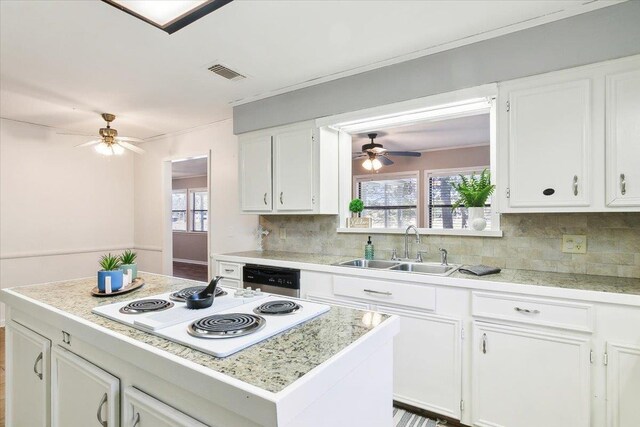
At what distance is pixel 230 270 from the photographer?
3.12 meters

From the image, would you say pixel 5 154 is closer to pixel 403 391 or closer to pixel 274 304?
pixel 274 304

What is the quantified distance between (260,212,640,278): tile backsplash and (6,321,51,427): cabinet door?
87.1 inches

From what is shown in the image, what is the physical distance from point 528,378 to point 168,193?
4601 mm

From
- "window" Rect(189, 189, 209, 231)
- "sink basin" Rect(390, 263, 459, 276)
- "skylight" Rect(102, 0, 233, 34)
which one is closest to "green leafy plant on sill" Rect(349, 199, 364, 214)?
"sink basin" Rect(390, 263, 459, 276)

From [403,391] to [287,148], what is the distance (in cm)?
215

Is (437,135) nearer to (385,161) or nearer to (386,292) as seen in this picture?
(385,161)

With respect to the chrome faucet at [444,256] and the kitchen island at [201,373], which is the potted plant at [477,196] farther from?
the kitchen island at [201,373]

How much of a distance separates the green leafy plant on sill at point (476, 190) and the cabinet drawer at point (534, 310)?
78cm

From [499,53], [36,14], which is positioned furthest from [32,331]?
[499,53]

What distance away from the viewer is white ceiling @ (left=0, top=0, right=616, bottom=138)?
1900mm

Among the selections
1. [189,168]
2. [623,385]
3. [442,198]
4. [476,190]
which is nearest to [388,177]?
[442,198]

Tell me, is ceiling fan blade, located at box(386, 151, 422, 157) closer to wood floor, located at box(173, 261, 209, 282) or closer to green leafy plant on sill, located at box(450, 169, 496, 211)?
green leafy plant on sill, located at box(450, 169, 496, 211)

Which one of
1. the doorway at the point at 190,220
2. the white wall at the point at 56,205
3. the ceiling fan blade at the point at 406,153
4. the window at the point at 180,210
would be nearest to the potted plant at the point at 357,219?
the ceiling fan blade at the point at 406,153

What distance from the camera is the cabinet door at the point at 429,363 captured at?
201cm
